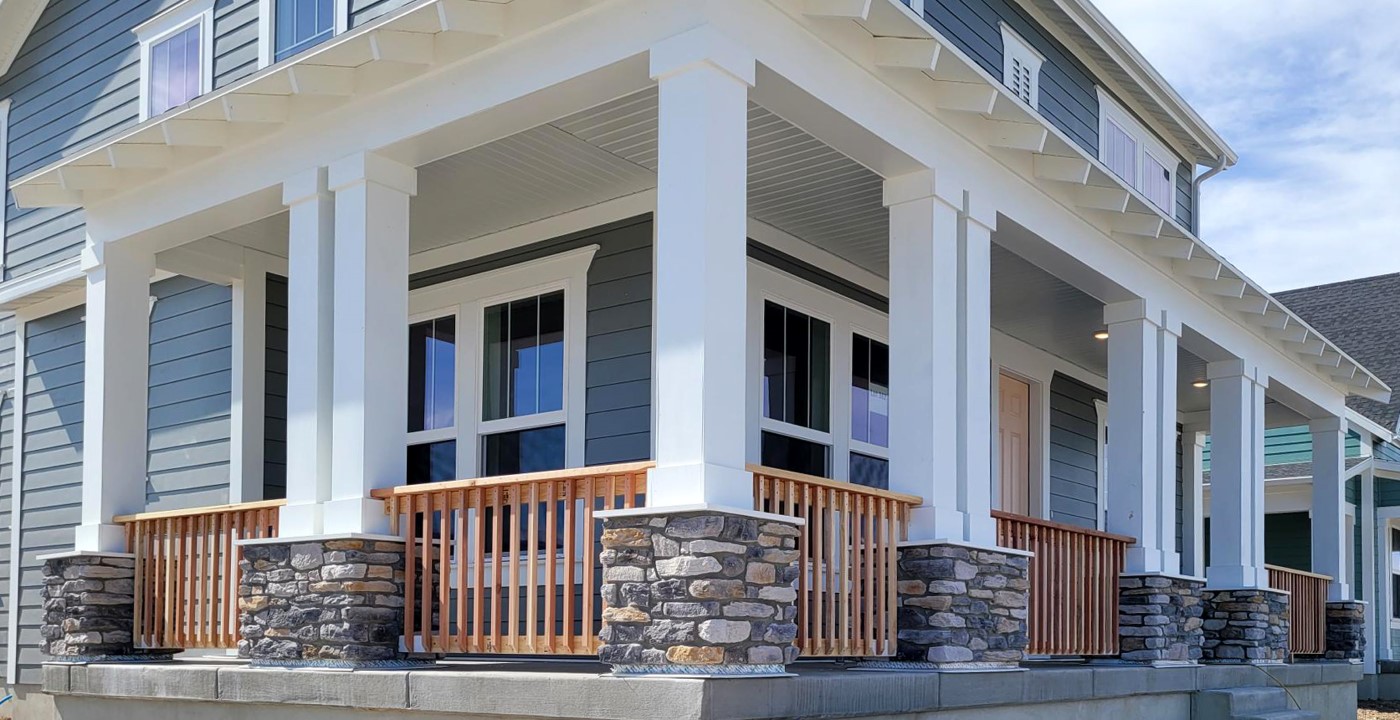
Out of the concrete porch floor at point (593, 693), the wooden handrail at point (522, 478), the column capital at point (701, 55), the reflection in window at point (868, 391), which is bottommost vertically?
the concrete porch floor at point (593, 693)

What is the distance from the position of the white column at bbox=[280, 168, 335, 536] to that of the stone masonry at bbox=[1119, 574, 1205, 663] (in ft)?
18.6

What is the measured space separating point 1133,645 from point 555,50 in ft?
19.6

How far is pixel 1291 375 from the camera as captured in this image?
1360 cm

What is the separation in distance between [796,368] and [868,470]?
1200mm

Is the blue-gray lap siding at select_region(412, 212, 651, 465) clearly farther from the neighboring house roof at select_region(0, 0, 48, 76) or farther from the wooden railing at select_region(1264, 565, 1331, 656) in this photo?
the neighboring house roof at select_region(0, 0, 48, 76)

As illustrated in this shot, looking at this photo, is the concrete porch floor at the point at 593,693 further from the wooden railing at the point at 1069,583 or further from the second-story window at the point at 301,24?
the second-story window at the point at 301,24

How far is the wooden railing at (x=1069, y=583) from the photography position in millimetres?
8914

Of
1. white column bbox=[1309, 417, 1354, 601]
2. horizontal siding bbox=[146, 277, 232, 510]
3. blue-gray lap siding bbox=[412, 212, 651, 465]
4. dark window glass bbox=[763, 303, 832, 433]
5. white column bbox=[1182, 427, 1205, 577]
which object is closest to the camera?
blue-gray lap siding bbox=[412, 212, 651, 465]

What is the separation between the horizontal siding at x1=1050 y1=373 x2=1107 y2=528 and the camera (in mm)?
14523

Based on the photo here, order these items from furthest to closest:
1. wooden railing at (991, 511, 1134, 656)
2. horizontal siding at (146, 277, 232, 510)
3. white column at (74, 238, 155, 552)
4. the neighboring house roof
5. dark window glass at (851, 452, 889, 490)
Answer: the neighboring house roof < horizontal siding at (146, 277, 232, 510) < dark window glass at (851, 452, 889, 490) < white column at (74, 238, 155, 552) < wooden railing at (991, 511, 1134, 656)

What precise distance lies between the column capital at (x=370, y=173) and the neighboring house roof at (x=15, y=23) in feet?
23.2

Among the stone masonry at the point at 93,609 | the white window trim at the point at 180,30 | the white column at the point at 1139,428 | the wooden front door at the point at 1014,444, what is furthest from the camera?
the wooden front door at the point at 1014,444

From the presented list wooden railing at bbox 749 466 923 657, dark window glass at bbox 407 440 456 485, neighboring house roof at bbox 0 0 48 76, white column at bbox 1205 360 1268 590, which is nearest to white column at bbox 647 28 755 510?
wooden railing at bbox 749 466 923 657

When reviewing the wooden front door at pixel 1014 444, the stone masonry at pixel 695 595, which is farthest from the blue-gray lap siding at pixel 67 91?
the wooden front door at pixel 1014 444
